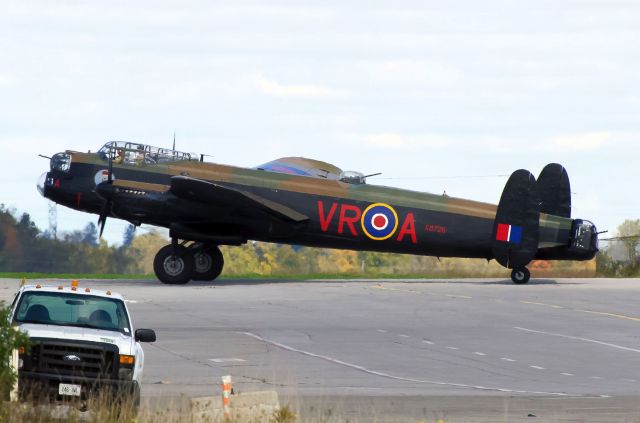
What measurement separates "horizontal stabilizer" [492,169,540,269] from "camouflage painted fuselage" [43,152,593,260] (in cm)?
44

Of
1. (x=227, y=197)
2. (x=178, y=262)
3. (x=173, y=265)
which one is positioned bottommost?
(x=173, y=265)

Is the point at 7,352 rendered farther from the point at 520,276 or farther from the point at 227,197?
the point at 520,276

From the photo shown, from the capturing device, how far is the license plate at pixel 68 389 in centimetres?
1524

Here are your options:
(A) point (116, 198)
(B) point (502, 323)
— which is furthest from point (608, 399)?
(A) point (116, 198)

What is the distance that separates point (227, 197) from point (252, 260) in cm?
1571

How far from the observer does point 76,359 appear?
619 inches

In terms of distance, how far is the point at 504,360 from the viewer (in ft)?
85.0

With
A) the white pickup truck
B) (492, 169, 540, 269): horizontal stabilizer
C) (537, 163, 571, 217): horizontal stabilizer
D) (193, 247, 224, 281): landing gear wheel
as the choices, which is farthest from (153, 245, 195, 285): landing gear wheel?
the white pickup truck

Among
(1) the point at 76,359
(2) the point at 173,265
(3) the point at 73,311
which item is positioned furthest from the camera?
(2) the point at 173,265

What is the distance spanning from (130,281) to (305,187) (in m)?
8.03

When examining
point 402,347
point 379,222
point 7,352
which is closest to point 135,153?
point 379,222

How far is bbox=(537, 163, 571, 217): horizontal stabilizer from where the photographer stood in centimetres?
4725

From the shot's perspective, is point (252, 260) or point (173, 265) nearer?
point (173, 265)

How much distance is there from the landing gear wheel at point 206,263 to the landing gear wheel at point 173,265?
616 millimetres
